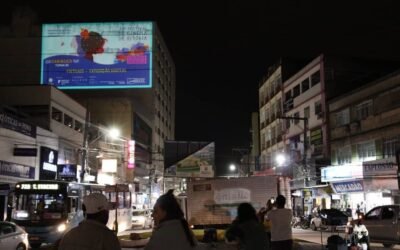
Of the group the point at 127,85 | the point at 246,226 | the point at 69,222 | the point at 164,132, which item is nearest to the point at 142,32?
the point at 127,85

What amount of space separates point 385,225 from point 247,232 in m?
17.0

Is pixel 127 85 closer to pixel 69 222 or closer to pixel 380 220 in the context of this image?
pixel 69 222

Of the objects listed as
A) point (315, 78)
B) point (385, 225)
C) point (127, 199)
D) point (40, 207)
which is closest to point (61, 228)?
point (40, 207)

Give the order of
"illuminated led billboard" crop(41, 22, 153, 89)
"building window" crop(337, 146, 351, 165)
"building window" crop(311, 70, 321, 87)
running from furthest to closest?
"illuminated led billboard" crop(41, 22, 153, 89) < "building window" crop(311, 70, 321, 87) < "building window" crop(337, 146, 351, 165)

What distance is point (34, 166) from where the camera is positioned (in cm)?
3922

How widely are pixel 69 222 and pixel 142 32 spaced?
61279mm

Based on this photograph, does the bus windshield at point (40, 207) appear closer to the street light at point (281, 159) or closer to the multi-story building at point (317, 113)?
the multi-story building at point (317, 113)

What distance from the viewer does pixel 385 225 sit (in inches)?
893

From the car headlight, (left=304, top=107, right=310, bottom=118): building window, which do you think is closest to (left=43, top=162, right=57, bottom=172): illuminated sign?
the car headlight

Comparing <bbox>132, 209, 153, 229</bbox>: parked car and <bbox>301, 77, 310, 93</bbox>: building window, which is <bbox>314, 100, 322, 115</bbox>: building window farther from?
<bbox>132, 209, 153, 229</bbox>: parked car

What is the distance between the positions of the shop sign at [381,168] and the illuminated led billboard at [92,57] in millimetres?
50708

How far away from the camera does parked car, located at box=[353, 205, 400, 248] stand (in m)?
22.2

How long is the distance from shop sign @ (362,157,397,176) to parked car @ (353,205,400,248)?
1251 centimetres

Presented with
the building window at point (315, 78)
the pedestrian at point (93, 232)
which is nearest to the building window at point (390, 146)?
the building window at point (315, 78)
